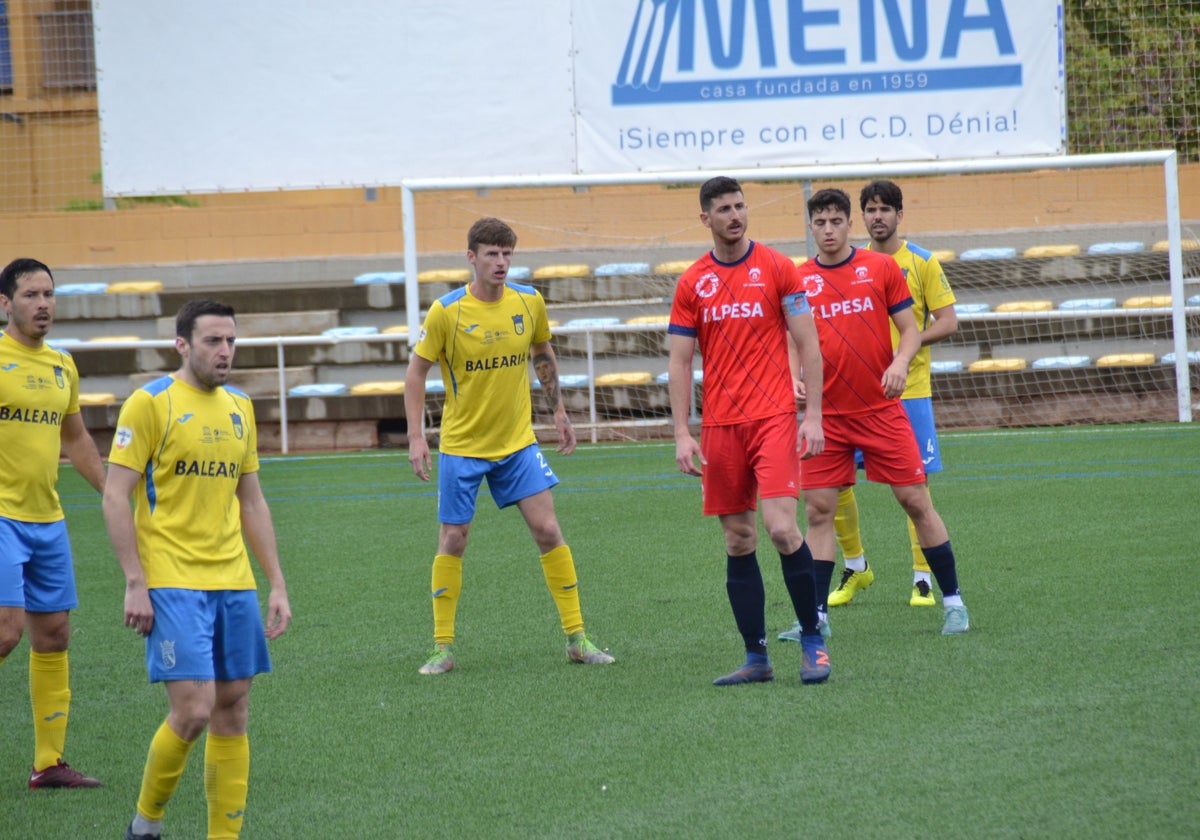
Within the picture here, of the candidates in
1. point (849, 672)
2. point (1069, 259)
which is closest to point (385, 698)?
point (849, 672)

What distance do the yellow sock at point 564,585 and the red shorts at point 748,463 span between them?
3.06 ft

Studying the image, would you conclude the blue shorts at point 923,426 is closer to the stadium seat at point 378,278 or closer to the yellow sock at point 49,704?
the yellow sock at point 49,704

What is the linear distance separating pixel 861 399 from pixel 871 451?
0.24 m

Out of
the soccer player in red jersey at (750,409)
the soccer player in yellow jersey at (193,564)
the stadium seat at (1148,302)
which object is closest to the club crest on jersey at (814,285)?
the soccer player in red jersey at (750,409)

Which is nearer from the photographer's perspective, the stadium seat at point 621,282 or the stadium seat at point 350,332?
the stadium seat at point 350,332

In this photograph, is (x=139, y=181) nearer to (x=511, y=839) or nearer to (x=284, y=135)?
(x=284, y=135)

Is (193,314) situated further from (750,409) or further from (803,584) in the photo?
(803,584)

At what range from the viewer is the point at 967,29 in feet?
49.6

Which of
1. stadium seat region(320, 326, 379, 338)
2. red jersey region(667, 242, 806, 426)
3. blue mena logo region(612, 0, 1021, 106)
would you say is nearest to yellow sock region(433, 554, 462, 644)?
red jersey region(667, 242, 806, 426)

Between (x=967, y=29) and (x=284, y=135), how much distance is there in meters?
7.58

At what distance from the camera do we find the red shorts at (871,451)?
631cm

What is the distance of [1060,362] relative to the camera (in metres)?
15.5

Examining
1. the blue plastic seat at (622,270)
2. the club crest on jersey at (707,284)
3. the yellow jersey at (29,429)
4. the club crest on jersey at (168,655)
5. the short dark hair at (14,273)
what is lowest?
the club crest on jersey at (168,655)

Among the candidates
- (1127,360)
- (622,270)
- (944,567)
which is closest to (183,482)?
(944,567)
